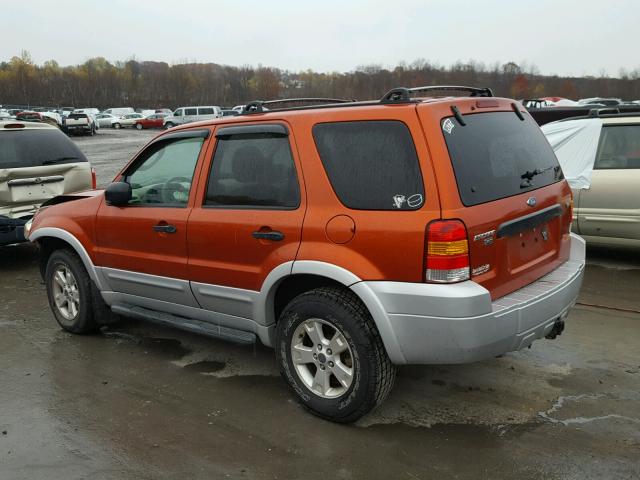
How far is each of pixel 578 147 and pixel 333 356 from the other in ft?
16.6

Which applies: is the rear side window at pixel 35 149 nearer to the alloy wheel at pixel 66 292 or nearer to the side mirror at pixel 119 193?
the alloy wheel at pixel 66 292

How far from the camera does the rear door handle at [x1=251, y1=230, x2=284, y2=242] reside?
11.4ft

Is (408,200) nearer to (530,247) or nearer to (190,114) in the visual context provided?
(530,247)

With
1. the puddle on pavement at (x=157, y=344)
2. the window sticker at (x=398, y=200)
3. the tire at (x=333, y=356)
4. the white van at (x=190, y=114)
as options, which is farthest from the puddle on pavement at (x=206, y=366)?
the white van at (x=190, y=114)

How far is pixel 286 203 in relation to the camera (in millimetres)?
3525

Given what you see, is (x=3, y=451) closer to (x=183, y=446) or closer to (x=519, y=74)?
(x=183, y=446)

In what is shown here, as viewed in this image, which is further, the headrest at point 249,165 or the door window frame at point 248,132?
the headrest at point 249,165

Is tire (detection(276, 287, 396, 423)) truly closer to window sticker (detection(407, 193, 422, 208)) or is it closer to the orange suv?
the orange suv

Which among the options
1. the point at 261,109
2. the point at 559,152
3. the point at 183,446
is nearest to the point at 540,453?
the point at 183,446

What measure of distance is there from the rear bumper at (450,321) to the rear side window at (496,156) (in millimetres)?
523

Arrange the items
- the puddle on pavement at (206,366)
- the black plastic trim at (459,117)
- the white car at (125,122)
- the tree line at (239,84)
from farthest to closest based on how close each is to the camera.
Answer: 1. the tree line at (239,84)
2. the white car at (125,122)
3. the puddle on pavement at (206,366)
4. the black plastic trim at (459,117)

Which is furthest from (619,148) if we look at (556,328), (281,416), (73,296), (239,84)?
(239,84)

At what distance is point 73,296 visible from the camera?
501cm

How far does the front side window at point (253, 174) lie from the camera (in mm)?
3561
